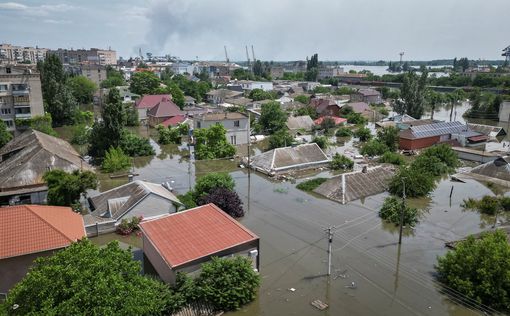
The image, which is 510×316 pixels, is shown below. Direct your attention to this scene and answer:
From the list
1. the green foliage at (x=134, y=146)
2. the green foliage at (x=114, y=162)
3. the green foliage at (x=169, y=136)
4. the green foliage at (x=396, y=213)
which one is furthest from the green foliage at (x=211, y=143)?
the green foliage at (x=396, y=213)

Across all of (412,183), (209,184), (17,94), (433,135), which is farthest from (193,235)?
(17,94)

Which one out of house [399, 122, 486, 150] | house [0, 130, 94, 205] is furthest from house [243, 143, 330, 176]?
house [0, 130, 94, 205]

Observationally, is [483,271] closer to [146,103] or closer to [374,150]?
[374,150]

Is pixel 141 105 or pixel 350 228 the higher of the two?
pixel 141 105

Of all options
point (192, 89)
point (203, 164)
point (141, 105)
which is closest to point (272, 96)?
point (192, 89)

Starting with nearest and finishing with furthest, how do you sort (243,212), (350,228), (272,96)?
1. (350,228)
2. (243,212)
3. (272,96)

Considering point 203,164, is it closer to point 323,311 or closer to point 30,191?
point 30,191

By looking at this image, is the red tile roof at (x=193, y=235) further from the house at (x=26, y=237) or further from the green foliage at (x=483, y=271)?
the green foliage at (x=483, y=271)

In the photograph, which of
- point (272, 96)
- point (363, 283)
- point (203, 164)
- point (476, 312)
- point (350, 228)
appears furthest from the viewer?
point (272, 96)
